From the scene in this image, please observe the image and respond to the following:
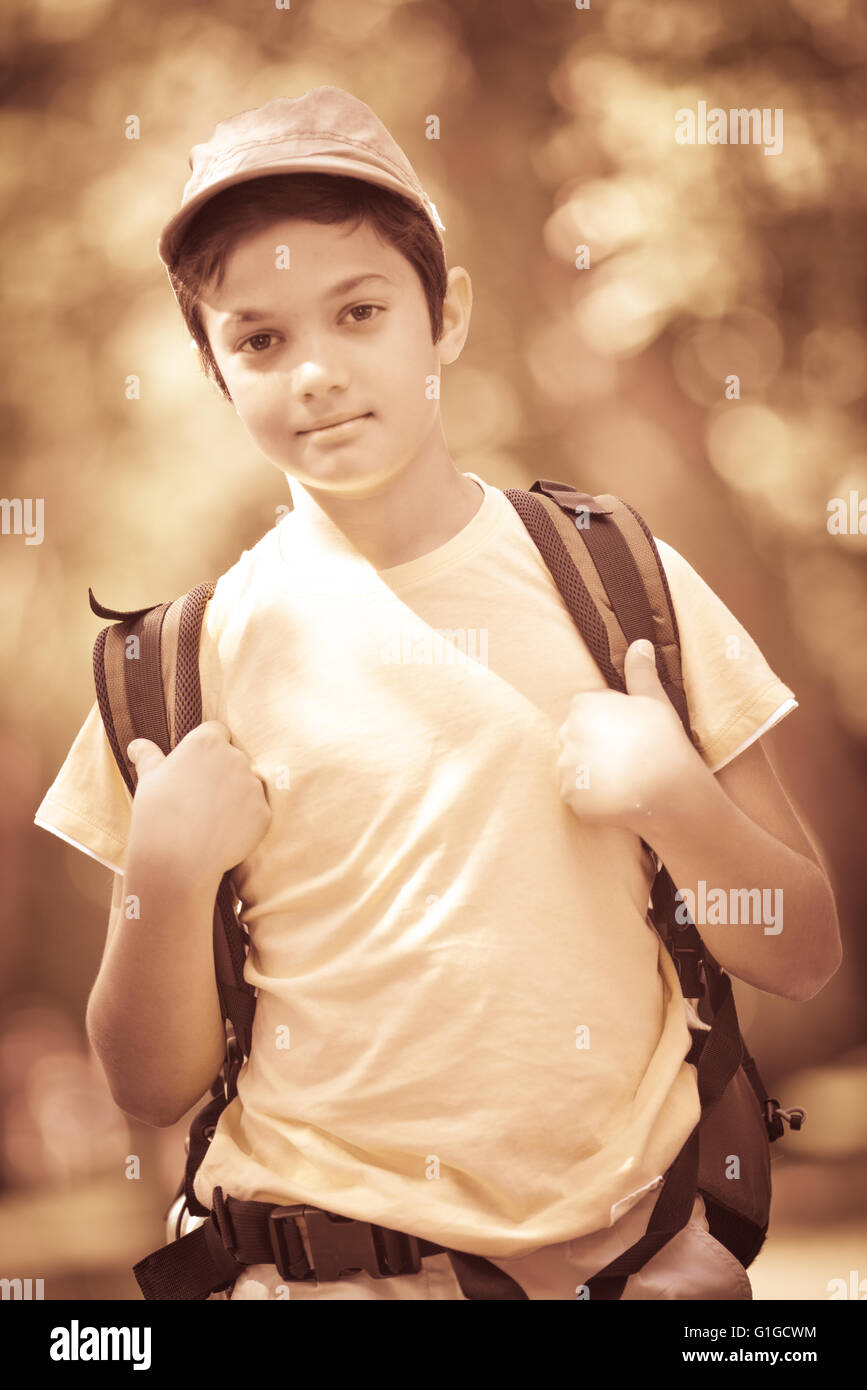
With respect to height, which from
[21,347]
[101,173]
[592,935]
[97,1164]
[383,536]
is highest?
[101,173]

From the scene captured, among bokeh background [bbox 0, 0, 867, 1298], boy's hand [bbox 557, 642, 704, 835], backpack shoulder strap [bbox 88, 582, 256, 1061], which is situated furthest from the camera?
bokeh background [bbox 0, 0, 867, 1298]

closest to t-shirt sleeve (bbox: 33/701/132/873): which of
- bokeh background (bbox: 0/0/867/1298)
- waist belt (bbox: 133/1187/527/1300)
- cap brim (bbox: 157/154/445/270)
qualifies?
waist belt (bbox: 133/1187/527/1300)

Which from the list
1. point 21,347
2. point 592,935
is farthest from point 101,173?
point 592,935

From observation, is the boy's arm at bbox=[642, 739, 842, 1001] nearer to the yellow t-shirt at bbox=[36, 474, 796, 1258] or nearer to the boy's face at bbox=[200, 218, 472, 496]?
the yellow t-shirt at bbox=[36, 474, 796, 1258]

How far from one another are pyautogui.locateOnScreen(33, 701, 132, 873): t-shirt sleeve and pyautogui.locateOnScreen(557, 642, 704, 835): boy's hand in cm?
39

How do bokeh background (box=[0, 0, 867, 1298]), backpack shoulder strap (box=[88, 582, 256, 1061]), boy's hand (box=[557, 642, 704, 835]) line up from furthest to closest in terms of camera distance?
bokeh background (box=[0, 0, 867, 1298]) < backpack shoulder strap (box=[88, 582, 256, 1061]) < boy's hand (box=[557, 642, 704, 835])

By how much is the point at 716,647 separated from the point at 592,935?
0.86ft

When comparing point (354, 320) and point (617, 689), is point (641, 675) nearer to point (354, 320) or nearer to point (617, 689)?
point (617, 689)

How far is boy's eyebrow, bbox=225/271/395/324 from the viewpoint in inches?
41.4

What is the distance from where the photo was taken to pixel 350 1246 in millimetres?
1031

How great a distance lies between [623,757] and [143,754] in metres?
0.39

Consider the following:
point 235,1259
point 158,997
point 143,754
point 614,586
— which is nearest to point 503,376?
point 614,586

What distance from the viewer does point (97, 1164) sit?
1.87 meters
